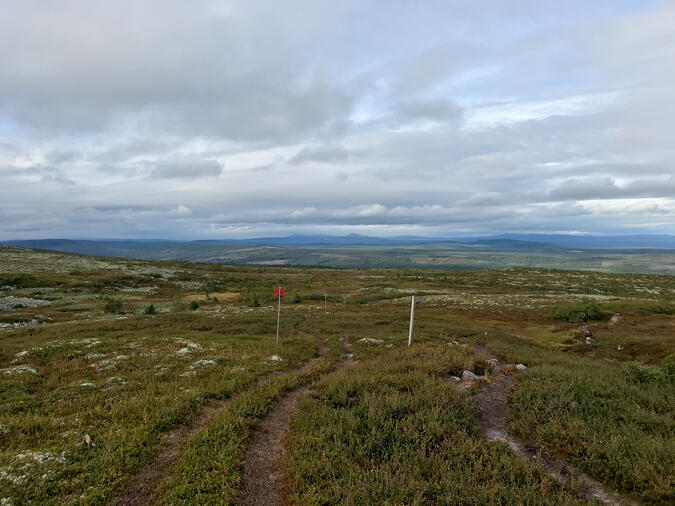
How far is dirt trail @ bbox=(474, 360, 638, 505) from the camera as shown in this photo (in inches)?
348

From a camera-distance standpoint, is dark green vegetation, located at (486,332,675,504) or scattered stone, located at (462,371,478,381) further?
scattered stone, located at (462,371,478,381)

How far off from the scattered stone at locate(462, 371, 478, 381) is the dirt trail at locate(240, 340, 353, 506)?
925cm

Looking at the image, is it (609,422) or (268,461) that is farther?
(609,422)

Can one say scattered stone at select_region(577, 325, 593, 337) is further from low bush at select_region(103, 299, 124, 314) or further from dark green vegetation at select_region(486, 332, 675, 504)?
low bush at select_region(103, 299, 124, 314)

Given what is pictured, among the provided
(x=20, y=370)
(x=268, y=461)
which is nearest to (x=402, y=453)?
(x=268, y=461)

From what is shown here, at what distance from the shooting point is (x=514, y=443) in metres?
11.3

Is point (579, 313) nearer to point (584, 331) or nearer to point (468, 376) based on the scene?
point (584, 331)

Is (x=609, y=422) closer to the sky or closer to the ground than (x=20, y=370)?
closer to the sky

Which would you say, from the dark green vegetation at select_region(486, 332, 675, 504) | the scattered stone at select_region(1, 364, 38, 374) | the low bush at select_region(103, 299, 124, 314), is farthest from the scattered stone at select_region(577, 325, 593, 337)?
the low bush at select_region(103, 299, 124, 314)

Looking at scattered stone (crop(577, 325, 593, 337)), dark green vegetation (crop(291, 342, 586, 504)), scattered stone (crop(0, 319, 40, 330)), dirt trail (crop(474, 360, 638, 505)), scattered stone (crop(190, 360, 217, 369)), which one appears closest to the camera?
dark green vegetation (crop(291, 342, 586, 504))

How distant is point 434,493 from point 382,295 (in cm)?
6212

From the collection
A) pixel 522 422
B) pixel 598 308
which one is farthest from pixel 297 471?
pixel 598 308

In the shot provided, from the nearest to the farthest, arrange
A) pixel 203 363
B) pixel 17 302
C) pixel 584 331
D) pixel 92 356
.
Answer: pixel 203 363 < pixel 92 356 < pixel 584 331 < pixel 17 302

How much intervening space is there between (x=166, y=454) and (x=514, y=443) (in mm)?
12061
